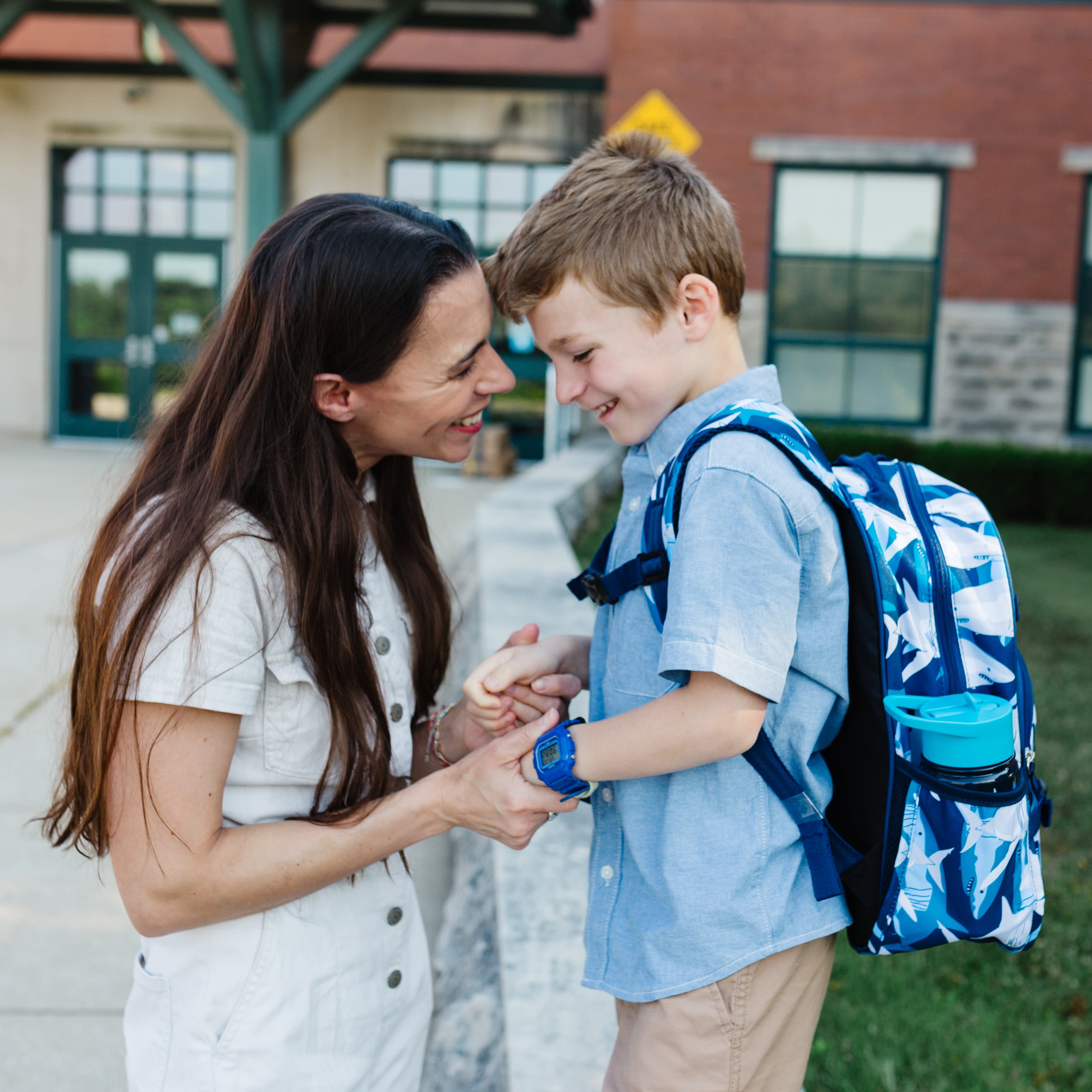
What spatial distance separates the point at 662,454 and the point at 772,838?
0.54 m

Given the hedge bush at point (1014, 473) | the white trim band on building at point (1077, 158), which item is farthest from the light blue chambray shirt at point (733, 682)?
the white trim band on building at point (1077, 158)

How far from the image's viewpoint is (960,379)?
45.9 feet

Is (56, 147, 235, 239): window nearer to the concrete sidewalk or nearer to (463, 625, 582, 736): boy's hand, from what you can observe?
the concrete sidewalk

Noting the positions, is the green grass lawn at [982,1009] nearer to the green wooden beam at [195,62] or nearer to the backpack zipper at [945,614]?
the backpack zipper at [945,614]

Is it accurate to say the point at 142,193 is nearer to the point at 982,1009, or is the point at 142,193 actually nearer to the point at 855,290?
the point at 855,290

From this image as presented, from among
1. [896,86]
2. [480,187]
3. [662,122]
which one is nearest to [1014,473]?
[896,86]

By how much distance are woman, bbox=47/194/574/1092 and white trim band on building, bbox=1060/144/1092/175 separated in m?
13.9

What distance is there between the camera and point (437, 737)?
6.30 ft

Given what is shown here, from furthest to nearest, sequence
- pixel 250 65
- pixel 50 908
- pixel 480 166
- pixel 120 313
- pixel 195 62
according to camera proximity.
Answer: pixel 120 313 → pixel 480 166 → pixel 195 62 → pixel 250 65 → pixel 50 908

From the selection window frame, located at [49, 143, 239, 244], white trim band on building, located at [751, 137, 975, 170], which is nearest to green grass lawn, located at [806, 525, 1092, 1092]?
white trim band on building, located at [751, 137, 975, 170]

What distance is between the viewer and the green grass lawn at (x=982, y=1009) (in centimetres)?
250

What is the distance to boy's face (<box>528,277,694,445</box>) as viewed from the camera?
1589 mm

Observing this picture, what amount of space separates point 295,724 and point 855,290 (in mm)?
13559

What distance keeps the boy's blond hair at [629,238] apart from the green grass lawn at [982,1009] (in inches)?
70.7
